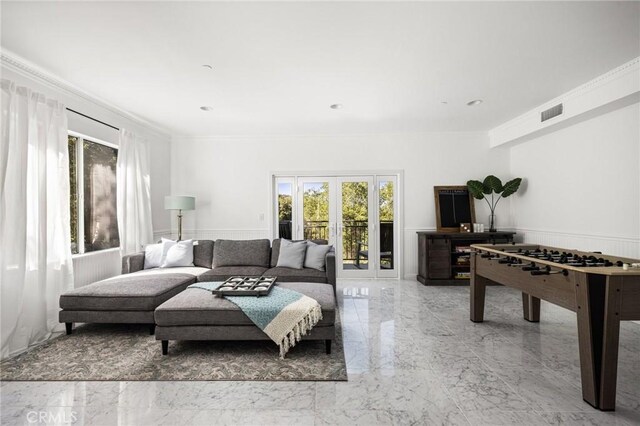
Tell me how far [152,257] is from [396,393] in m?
3.75

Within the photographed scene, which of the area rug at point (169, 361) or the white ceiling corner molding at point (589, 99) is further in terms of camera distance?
the white ceiling corner molding at point (589, 99)

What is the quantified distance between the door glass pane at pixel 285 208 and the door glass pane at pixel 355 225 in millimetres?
1047

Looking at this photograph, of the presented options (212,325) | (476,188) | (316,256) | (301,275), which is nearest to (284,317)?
(212,325)

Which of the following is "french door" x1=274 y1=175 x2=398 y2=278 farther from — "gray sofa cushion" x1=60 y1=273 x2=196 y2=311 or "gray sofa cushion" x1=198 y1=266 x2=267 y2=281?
"gray sofa cushion" x1=60 y1=273 x2=196 y2=311

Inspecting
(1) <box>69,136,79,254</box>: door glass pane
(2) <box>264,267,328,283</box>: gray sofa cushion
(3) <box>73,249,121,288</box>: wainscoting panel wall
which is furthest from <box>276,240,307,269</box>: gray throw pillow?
(1) <box>69,136,79,254</box>: door glass pane

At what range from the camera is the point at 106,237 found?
439 cm

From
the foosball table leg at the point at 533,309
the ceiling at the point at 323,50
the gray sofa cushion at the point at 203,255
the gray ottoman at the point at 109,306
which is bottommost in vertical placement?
the foosball table leg at the point at 533,309

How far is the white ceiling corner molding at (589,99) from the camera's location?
3080 mm

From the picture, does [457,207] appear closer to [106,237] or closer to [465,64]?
[465,64]

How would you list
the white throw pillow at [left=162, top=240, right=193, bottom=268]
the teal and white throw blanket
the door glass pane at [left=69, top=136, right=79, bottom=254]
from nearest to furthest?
the teal and white throw blanket → the door glass pane at [left=69, top=136, right=79, bottom=254] → the white throw pillow at [left=162, top=240, right=193, bottom=268]

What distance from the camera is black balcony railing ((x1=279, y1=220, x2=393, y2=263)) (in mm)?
5848

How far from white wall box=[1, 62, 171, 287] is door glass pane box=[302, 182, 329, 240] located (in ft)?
8.67

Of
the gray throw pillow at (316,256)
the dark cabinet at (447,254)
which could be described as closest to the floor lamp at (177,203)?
the gray throw pillow at (316,256)

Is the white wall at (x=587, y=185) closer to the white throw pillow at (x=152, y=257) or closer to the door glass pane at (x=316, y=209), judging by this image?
the door glass pane at (x=316, y=209)
